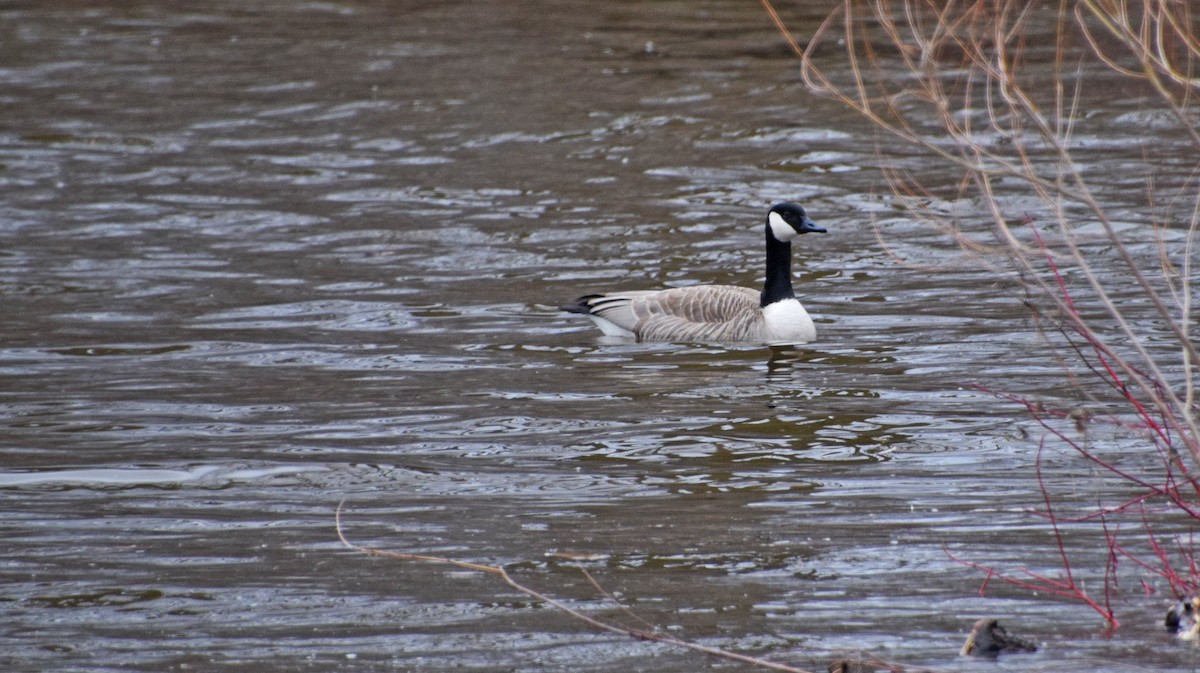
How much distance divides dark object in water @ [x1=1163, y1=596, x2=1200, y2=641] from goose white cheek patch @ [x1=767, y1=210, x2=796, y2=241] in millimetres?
7351

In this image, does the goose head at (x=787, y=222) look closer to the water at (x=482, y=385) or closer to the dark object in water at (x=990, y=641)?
the water at (x=482, y=385)

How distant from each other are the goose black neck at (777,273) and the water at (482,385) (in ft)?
1.94

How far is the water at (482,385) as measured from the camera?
6.14 m

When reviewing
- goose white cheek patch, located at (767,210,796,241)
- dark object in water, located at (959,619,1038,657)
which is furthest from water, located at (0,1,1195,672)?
goose white cheek patch, located at (767,210,796,241)

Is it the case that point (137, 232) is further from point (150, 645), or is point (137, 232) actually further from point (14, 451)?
point (150, 645)

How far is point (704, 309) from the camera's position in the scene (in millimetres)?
12492

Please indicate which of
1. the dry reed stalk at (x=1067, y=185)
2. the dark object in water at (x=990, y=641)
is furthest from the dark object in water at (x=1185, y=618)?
the dark object in water at (x=990, y=641)

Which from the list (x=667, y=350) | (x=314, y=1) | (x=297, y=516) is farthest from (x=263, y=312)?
(x=314, y=1)

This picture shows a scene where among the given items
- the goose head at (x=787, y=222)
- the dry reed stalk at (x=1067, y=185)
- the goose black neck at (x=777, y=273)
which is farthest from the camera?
the goose head at (x=787, y=222)

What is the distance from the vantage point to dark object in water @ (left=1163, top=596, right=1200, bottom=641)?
5531 millimetres

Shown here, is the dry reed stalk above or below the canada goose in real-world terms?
above

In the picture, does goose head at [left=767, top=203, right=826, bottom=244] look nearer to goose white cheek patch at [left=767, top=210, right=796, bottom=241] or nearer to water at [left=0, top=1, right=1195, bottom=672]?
goose white cheek patch at [left=767, top=210, right=796, bottom=241]

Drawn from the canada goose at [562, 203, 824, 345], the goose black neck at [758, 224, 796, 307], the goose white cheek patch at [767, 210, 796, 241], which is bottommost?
the canada goose at [562, 203, 824, 345]

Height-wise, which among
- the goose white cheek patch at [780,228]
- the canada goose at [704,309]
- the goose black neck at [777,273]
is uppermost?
the goose white cheek patch at [780,228]
